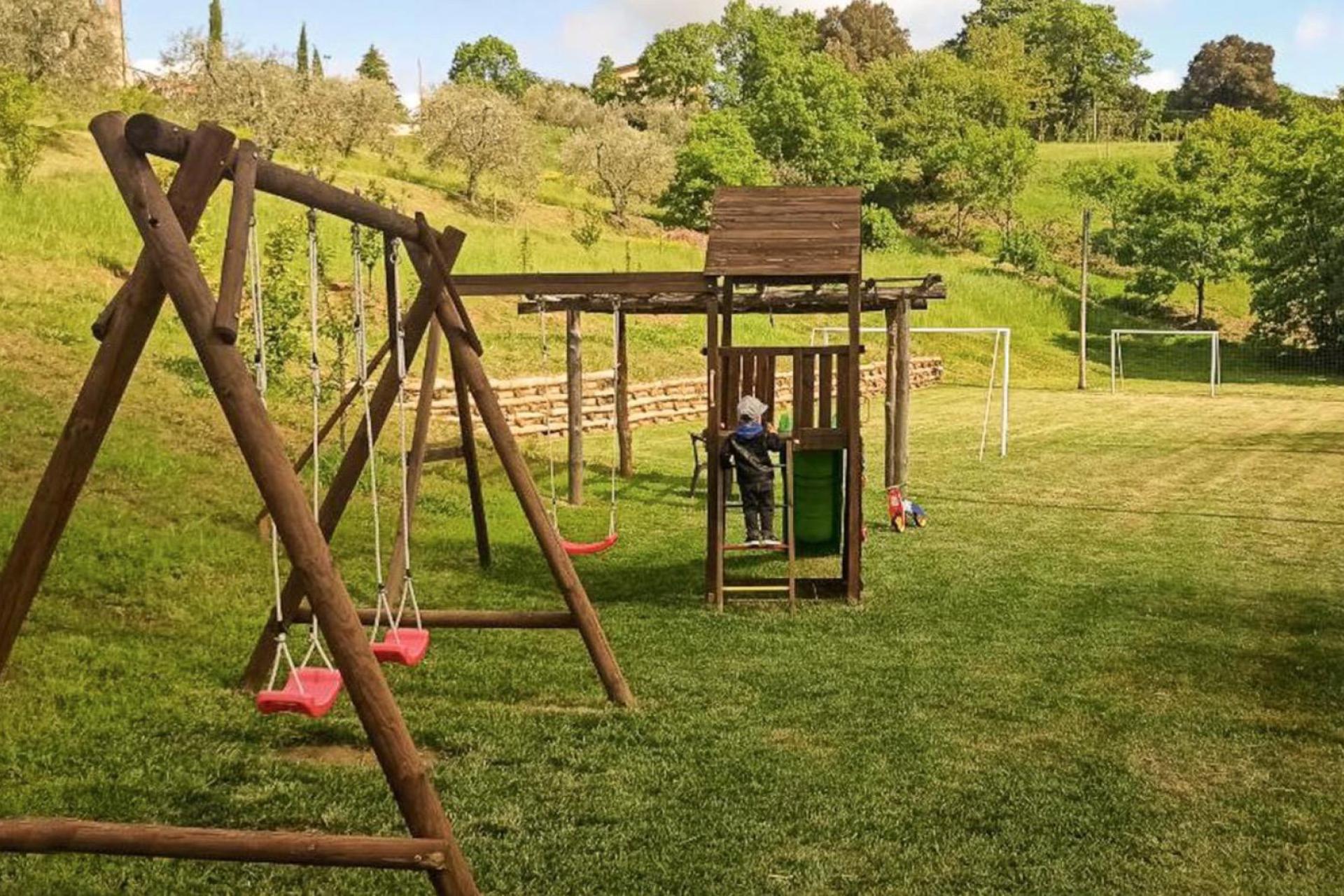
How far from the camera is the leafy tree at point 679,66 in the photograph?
287ft

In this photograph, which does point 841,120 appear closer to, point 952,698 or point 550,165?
point 550,165

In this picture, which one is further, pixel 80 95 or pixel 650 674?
pixel 80 95

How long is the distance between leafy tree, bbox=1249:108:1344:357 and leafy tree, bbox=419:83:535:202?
27.7 metres

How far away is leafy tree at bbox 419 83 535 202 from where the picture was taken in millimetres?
45531

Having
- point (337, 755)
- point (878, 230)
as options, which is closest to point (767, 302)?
point (337, 755)

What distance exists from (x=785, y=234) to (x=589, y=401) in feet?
43.9

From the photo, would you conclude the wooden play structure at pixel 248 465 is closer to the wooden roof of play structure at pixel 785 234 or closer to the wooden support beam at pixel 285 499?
the wooden support beam at pixel 285 499

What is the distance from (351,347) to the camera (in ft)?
65.6

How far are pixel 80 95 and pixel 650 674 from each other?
38.1 m

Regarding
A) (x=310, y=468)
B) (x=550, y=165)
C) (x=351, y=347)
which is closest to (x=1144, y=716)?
(x=310, y=468)

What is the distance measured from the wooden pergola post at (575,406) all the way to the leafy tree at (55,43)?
26.5 metres

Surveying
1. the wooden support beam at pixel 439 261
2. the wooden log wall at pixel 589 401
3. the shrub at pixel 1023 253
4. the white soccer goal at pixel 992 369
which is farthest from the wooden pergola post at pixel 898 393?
the shrub at pixel 1023 253

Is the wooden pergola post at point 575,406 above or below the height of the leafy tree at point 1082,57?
below

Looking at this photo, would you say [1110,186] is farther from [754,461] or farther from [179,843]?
[179,843]
